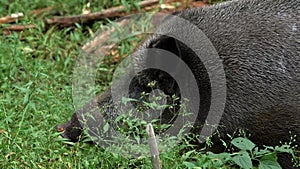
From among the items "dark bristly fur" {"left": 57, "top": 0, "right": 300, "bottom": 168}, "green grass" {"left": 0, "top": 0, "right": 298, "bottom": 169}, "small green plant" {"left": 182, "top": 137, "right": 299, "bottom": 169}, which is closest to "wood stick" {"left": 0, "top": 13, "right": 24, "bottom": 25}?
"green grass" {"left": 0, "top": 0, "right": 298, "bottom": 169}

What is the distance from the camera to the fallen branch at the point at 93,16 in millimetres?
7219

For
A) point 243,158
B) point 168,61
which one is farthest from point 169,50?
point 243,158

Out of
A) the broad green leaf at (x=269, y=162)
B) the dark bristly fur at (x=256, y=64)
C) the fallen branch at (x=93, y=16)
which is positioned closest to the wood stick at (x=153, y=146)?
the broad green leaf at (x=269, y=162)

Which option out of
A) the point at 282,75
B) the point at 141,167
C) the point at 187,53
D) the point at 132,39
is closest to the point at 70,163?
the point at 141,167

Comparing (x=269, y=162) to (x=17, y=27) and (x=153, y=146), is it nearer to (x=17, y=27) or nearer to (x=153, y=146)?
(x=153, y=146)

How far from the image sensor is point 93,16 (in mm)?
7219

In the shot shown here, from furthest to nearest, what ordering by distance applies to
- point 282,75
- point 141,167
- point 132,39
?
point 132,39 → point 282,75 → point 141,167

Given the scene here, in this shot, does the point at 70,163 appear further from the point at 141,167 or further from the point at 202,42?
the point at 202,42

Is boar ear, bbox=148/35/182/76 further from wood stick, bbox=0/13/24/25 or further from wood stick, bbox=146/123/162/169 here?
wood stick, bbox=0/13/24/25

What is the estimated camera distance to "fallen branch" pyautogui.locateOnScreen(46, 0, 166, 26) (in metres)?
7.22

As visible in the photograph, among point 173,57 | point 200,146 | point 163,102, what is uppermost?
point 173,57

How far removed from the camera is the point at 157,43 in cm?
492

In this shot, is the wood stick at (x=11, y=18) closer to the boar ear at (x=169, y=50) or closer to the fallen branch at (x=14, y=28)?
the fallen branch at (x=14, y=28)

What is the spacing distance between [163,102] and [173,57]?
1.11 ft
